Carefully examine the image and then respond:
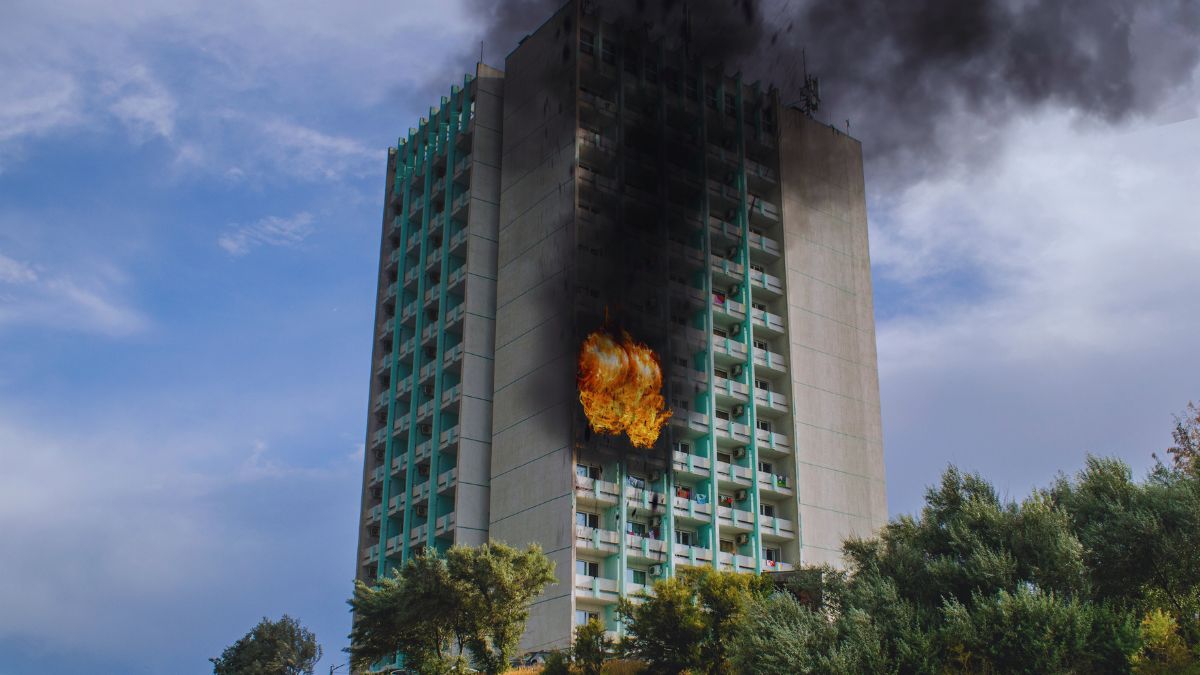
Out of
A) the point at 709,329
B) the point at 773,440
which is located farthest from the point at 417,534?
the point at 773,440

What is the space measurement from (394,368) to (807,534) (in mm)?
36289

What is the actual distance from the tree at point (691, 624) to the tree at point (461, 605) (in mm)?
7912

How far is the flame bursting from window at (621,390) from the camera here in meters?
83.6

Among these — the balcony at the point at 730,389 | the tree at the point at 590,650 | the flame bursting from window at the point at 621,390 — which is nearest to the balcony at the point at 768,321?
the balcony at the point at 730,389

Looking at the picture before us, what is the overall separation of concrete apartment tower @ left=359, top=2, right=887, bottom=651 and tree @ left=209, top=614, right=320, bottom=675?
10681mm

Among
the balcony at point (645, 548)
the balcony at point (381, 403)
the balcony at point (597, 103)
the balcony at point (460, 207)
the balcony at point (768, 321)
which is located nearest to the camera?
the balcony at point (645, 548)

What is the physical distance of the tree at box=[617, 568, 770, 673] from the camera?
57.5 meters

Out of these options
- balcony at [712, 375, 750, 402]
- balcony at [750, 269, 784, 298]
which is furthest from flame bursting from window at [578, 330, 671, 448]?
balcony at [750, 269, 784, 298]

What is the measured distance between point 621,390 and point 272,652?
130 ft

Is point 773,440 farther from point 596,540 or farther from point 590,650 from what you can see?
point 590,650

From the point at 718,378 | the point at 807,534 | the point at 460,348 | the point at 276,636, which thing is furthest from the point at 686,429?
the point at 276,636

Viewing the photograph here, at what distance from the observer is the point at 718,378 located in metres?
92.7

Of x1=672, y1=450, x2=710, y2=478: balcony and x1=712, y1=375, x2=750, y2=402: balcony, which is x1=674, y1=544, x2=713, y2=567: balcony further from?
x1=712, y1=375, x2=750, y2=402: balcony

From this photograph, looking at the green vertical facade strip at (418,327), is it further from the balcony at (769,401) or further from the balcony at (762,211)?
the balcony at (762,211)
